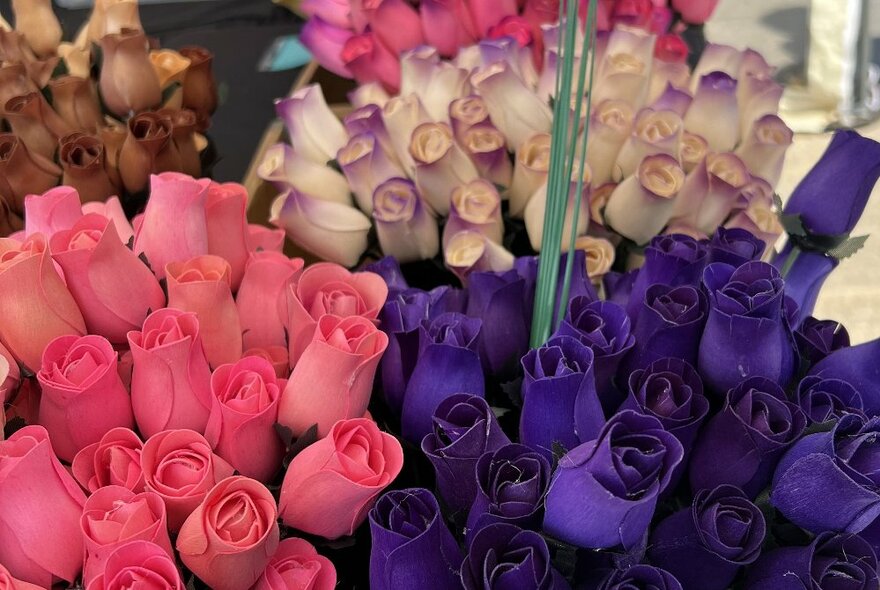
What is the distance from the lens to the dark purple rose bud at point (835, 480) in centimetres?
33

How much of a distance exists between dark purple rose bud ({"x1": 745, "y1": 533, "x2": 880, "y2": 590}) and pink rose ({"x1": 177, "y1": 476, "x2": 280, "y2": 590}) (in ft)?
0.69

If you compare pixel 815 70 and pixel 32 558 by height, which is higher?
pixel 32 558

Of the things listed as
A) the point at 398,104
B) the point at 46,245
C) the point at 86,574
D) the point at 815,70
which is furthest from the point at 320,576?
the point at 815,70

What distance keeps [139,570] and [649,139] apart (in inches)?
16.9

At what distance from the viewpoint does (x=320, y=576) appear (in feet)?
1.20

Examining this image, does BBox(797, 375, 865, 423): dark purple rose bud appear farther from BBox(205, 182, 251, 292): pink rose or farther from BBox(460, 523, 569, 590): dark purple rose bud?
BBox(205, 182, 251, 292): pink rose

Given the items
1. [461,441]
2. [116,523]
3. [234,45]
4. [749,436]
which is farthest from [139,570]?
[234,45]

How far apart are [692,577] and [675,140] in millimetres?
322

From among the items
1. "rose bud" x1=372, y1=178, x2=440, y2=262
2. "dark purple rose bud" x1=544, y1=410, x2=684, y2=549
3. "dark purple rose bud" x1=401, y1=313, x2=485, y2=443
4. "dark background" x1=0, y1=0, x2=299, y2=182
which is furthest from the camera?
"dark background" x1=0, y1=0, x2=299, y2=182

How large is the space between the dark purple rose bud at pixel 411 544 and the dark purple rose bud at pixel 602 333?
0.34ft

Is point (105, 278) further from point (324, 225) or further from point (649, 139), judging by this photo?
point (649, 139)

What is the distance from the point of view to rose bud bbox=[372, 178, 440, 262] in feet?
1.86

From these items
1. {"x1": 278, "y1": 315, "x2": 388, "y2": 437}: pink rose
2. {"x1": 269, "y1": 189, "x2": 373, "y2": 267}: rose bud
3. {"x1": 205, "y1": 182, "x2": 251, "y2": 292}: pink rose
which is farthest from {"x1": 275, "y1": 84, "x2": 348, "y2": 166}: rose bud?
{"x1": 278, "y1": 315, "x2": 388, "y2": 437}: pink rose

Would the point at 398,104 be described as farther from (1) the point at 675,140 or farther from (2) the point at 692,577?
(2) the point at 692,577
